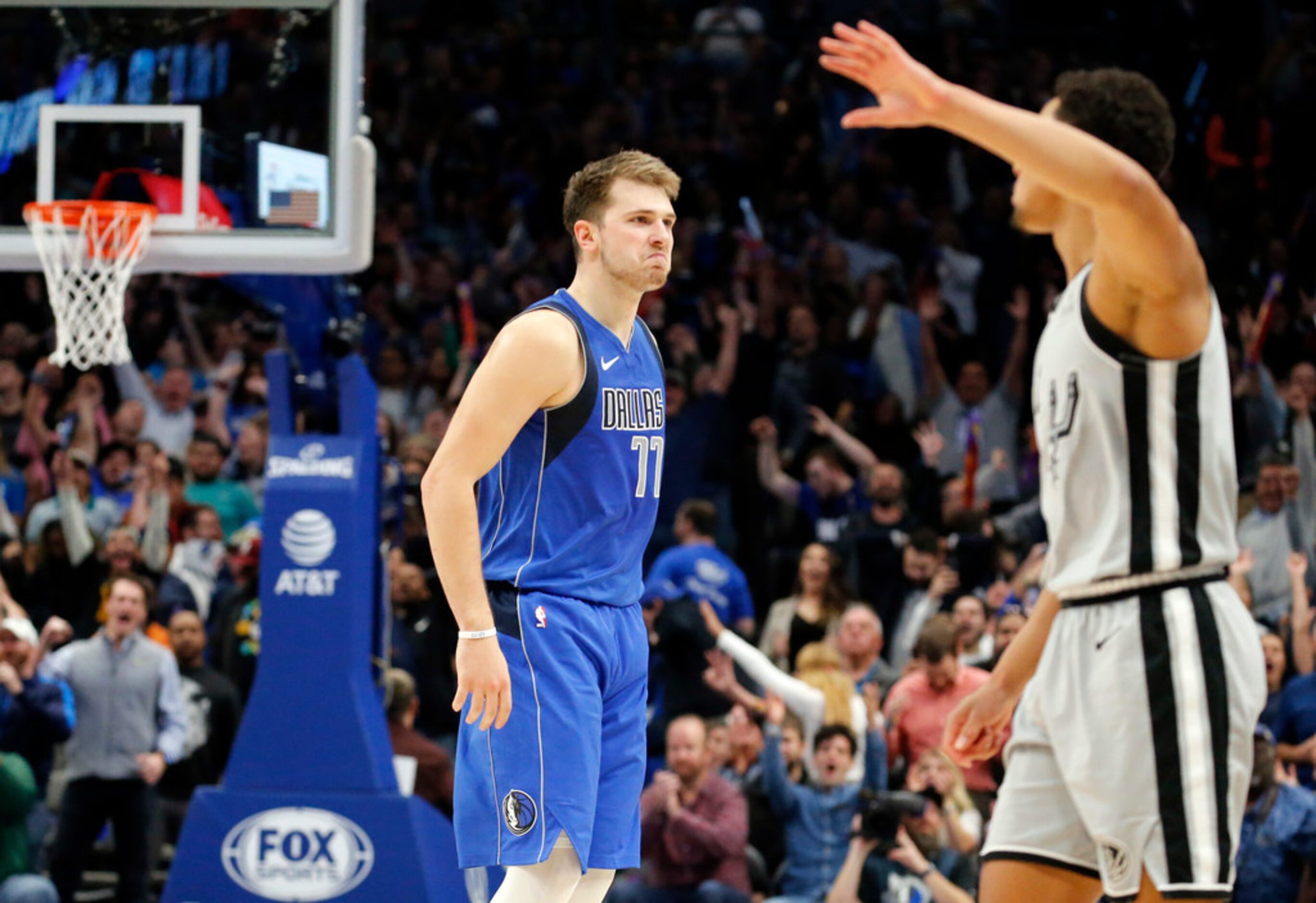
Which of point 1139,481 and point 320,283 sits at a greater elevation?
point 320,283

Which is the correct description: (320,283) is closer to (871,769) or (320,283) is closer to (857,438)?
(871,769)

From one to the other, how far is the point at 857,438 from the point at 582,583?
7731 millimetres

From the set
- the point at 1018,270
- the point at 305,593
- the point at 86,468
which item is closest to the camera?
the point at 305,593

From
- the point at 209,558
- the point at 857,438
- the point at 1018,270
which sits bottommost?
the point at 209,558

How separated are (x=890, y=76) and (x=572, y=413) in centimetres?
169

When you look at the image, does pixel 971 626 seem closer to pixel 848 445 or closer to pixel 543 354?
pixel 848 445

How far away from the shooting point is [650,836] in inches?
331

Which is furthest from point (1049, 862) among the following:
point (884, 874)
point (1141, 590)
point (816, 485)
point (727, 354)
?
point (727, 354)

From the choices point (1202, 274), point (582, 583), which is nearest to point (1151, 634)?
point (1202, 274)

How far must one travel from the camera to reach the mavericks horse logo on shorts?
4371 mm

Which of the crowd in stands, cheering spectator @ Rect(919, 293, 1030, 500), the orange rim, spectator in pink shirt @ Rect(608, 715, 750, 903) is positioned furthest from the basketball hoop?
cheering spectator @ Rect(919, 293, 1030, 500)

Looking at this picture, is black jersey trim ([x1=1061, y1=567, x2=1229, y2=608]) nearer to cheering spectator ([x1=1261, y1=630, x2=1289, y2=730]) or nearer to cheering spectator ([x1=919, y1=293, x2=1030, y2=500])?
cheering spectator ([x1=1261, y1=630, x2=1289, y2=730])

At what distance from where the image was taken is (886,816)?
791cm

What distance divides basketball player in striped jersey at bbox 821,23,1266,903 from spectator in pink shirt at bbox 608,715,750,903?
15.8ft
